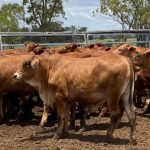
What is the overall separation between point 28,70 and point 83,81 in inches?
43.5

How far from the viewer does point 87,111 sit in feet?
34.1

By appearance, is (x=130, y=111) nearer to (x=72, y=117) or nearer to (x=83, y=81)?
(x=83, y=81)

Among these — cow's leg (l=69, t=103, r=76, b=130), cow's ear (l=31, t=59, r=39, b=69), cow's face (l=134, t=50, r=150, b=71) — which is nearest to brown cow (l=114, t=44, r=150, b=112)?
cow's face (l=134, t=50, r=150, b=71)

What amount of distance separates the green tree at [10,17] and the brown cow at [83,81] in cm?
3425

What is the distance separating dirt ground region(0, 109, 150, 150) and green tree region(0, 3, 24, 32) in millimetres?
32967

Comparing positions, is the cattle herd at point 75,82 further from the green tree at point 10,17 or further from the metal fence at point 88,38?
the green tree at point 10,17

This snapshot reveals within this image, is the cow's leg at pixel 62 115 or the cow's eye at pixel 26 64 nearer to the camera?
the cow's leg at pixel 62 115

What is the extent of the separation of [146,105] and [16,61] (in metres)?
3.57

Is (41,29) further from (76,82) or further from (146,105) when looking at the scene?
(76,82)

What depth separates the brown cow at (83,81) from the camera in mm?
7520

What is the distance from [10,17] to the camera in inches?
1752

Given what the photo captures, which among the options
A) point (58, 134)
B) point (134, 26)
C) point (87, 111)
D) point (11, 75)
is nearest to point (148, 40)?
point (87, 111)

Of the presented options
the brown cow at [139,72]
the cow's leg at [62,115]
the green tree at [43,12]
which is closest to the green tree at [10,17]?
the green tree at [43,12]

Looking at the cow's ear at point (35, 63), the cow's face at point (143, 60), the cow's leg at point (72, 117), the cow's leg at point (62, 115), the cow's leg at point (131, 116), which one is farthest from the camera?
the cow's face at point (143, 60)
